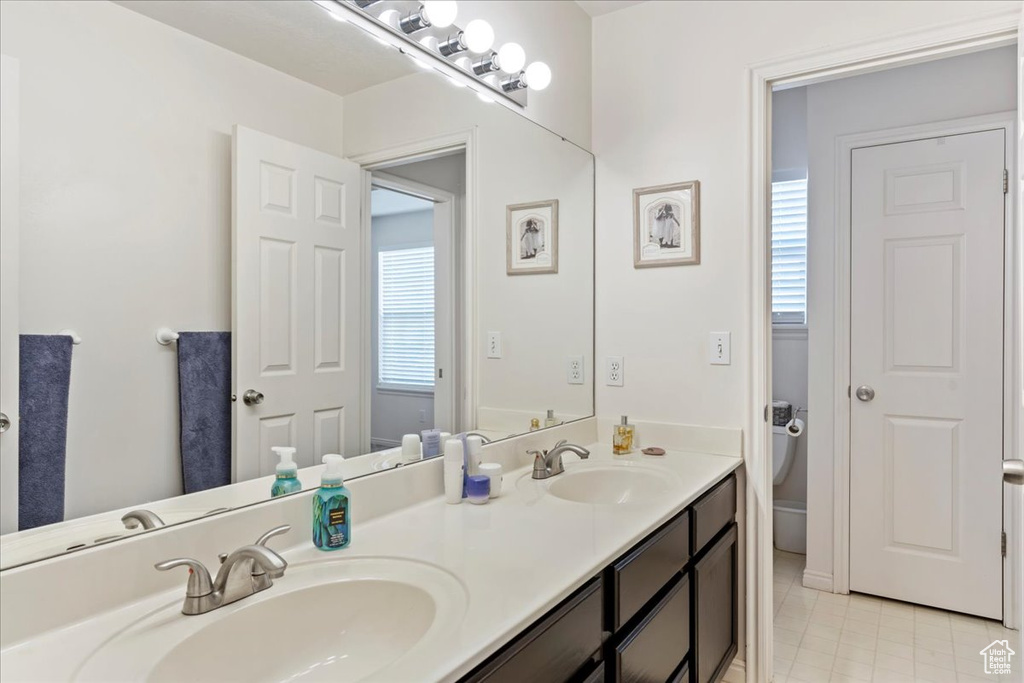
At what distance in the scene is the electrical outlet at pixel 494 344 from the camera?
6.12ft

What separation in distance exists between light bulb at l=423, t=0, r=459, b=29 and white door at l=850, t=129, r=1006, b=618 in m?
2.11

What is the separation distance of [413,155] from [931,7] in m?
1.55

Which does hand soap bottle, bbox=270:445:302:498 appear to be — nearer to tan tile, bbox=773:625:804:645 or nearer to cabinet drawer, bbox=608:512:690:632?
cabinet drawer, bbox=608:512:690:632

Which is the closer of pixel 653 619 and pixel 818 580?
pixel 653 619

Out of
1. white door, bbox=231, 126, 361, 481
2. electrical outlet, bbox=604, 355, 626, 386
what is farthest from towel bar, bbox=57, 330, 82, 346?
electrical outlet, bbox=604, 355, 626, 386

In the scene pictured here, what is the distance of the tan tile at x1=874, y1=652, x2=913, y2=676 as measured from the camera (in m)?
2.18

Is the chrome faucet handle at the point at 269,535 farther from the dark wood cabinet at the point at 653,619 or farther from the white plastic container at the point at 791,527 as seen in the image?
the white plastic container at the point at 791,527

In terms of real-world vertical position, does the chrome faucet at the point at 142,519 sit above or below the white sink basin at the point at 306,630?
above

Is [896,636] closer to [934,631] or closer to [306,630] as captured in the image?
[934,631]

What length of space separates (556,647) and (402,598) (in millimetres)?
269

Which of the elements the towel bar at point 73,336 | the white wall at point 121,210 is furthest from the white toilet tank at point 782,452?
the towel bar at point 73,336

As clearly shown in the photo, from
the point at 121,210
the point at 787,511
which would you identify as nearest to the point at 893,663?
the point at 787,511

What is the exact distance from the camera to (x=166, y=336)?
104 cm

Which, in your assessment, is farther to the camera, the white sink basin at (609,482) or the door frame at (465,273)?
the white sink basin at (609,482)
